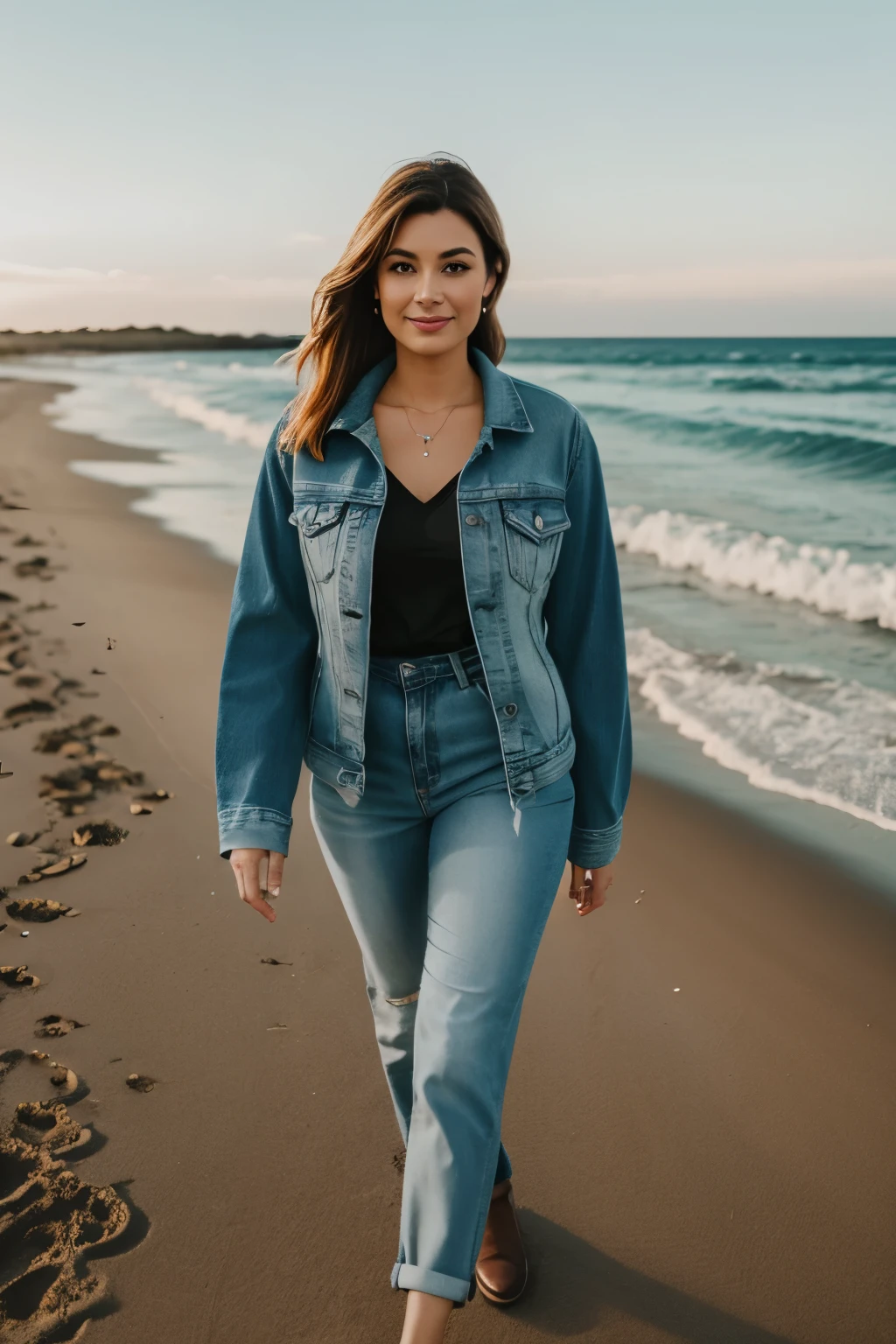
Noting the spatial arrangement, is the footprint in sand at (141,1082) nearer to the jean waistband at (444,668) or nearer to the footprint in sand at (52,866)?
the footprint in sand at (52,866)

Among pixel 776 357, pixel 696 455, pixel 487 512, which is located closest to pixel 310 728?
pixel 487 512

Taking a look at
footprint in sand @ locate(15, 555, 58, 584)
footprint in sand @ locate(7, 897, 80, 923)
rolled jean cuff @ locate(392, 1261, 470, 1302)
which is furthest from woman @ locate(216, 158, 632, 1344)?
footprint in sand @ locate(15, 555, 58, 584)

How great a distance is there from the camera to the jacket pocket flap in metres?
2.10

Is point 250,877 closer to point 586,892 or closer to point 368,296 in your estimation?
point 586,892

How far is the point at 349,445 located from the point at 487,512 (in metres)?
0.33

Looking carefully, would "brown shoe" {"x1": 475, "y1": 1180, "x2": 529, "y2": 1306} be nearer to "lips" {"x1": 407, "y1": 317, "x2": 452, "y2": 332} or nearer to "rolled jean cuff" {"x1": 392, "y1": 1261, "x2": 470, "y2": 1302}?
"rolled jean cuff" {"x1": 392, "y1": 1261, "x2": 470, "y2": 1302}

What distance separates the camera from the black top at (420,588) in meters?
2.08

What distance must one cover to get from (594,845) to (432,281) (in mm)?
1217

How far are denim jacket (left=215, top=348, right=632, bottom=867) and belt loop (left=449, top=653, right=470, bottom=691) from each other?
0.05 meters

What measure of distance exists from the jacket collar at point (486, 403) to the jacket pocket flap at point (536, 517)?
15 centimetres

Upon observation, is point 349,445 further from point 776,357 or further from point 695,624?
point 776,357

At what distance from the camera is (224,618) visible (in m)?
6.56

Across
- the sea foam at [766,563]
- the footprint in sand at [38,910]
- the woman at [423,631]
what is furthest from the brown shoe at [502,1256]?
the sea foam at [766,563]

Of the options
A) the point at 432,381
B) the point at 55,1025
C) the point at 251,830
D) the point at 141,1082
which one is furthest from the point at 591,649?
the point at 55,1025
